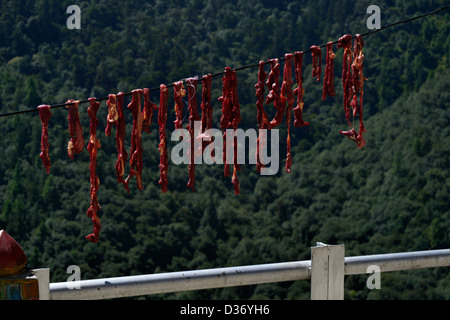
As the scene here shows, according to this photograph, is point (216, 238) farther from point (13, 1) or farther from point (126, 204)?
point (13, 1)

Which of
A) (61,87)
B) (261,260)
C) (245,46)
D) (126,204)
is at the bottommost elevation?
(261,260)

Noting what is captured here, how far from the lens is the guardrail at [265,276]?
147 inches

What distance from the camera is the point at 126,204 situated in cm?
4844

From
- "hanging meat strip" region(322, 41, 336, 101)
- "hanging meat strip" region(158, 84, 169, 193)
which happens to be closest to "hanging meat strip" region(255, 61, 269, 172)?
"hanging meat strip" region(322, 41, 336, 101)

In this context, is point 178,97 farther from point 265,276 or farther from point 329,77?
point 265,276

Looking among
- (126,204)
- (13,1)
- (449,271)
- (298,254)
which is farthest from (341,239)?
(13,1)

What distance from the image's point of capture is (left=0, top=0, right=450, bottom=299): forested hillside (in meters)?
44.8

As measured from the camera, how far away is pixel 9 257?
9.41 feet

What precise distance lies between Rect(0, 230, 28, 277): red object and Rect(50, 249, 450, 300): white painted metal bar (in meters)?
0.74

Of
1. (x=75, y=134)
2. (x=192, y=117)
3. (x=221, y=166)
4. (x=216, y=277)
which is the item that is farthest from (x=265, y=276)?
(x=221, y=166)

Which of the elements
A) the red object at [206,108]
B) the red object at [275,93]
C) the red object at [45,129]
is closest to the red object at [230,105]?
the red object at [206,108]

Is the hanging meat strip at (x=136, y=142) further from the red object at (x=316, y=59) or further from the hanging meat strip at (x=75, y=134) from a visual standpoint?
the red object at (x=316, y=59)

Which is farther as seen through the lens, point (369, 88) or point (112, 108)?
point (369, 88)
